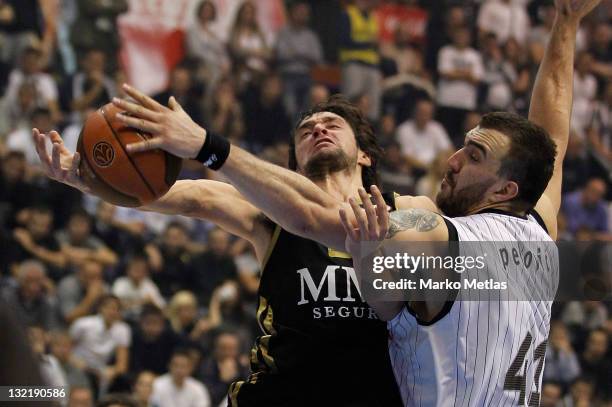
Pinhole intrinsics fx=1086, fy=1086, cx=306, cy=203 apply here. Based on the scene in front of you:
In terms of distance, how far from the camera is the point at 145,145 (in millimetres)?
4262

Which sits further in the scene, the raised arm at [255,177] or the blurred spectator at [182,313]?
the blurred spectator at [182,313]

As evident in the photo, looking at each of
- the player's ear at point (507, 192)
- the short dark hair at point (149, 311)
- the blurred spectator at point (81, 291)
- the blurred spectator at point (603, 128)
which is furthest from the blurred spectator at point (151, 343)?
the blurred spectator at point (603, 128)

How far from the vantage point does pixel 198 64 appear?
13.4 meters

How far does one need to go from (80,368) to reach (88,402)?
65 cm

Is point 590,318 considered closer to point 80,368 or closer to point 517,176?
Answer: point 80,368

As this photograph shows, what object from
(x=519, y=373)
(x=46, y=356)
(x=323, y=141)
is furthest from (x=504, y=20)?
(x=519, y=373)

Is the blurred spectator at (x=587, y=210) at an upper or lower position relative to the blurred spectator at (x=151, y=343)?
upper

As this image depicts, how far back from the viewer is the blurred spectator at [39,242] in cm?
1042

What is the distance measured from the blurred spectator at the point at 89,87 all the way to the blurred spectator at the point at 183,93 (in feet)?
2.26

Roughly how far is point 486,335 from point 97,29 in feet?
30.9

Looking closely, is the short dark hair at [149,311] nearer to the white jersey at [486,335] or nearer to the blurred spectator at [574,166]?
the white jersey at [486,335]

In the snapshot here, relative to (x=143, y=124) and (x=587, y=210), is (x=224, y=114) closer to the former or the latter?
(x=587, y=210)

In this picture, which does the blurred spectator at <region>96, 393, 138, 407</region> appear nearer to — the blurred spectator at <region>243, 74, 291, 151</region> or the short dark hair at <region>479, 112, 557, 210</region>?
the short dark hair at <region>479, 112, 557, 210</region>

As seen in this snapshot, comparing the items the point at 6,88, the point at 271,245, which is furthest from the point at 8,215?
the point at 271,245
